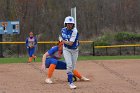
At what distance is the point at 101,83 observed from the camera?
13.2 m

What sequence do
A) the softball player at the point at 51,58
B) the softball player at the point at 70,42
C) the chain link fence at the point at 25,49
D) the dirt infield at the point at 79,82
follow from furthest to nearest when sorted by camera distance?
the chain link fence at the point at 25,49 → the softball player at the point at 51,58 → the softball player at the point at 70,42 → the dirt infield at the point at 79,82

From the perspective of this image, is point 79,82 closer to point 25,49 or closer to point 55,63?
point 55,63

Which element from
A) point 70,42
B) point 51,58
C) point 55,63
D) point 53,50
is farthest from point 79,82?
point 70,42

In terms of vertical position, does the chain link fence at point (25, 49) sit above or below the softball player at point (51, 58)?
below

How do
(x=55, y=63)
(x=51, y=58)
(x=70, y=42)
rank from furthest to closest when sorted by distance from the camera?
(x=51, y=58) < (x=55, y=63) < (x=70, y=42)

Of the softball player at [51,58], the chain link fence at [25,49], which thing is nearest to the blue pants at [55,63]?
the softball player at [51,58]

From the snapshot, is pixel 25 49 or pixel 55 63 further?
pixel 25 49

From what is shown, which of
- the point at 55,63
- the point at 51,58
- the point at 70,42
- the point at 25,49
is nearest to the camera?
the point at 70,42

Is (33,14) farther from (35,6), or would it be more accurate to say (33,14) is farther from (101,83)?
(101,83)

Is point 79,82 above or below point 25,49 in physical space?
above

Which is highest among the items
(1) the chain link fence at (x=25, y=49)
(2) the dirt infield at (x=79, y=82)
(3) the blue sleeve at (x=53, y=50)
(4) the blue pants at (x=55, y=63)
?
(3) the blue sleeve at (x=53, y=50)

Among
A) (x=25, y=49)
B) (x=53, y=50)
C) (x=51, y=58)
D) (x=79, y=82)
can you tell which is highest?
(x=53, y=50)

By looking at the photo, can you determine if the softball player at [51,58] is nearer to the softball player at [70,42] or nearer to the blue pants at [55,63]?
the blue pants at [55,63]

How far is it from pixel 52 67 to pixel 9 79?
1.77 m
